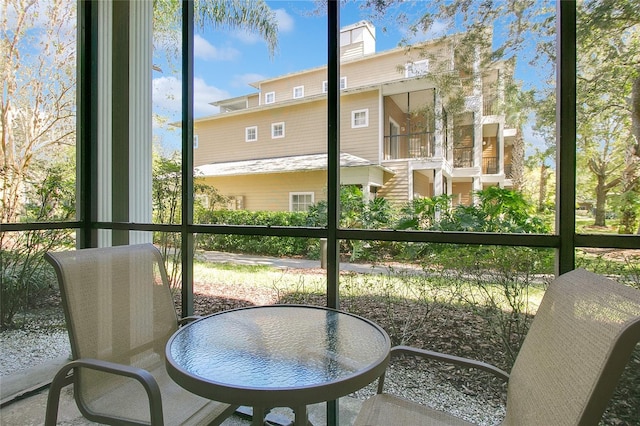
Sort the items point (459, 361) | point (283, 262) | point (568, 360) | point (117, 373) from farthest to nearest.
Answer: point (283, 262)
point (459, 361)
point (117, 373)
point (568, 360)

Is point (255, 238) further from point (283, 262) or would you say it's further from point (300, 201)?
point (300, 201)

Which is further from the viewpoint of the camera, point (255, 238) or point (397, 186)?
point (255, 238)

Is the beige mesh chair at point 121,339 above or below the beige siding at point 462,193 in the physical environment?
below

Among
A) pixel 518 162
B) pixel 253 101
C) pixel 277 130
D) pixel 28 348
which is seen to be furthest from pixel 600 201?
pixel 28 348

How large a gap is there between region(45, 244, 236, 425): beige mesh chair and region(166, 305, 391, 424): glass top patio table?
21 centimetres

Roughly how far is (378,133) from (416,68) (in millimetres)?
438

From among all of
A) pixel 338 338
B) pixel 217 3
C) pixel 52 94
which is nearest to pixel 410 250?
pixel 338 338

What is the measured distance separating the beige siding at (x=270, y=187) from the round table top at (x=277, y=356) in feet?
2.63

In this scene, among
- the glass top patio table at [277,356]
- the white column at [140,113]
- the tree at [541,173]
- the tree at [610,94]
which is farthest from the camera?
the white column at [140,113]

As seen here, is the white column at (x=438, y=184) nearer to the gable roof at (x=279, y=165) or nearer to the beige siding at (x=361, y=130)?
the gable roof at (x=279, y=165)

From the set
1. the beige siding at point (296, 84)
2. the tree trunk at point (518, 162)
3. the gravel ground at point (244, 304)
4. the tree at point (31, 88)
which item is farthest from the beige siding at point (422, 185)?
the tree at point (31, 88)

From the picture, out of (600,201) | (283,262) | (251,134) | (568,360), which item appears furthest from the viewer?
(251,134)

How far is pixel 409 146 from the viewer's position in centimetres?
195

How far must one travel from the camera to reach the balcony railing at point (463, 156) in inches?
71.2
